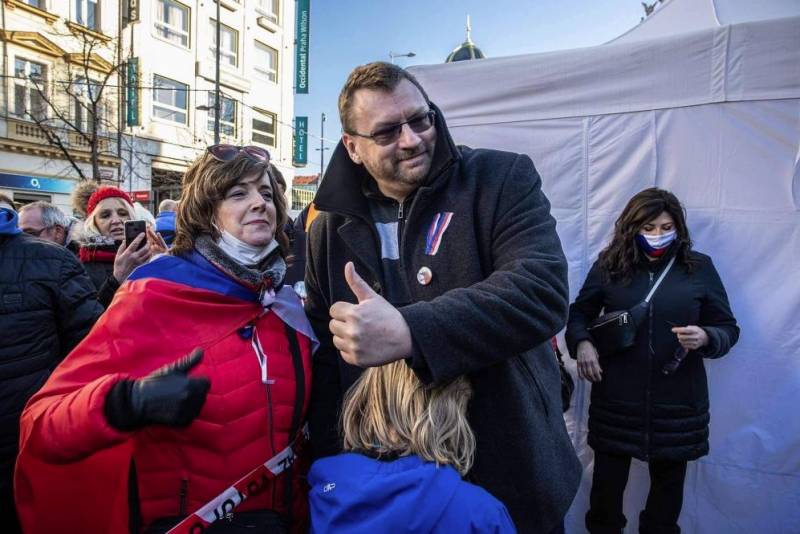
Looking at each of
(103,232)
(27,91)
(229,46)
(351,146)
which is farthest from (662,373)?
(229,46)

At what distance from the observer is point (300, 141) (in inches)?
1013

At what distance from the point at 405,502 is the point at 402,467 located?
0.32 ft

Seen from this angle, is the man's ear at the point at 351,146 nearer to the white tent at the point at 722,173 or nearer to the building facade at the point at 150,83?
the white tent at the point at 722,173

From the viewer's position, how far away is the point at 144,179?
63.7ft

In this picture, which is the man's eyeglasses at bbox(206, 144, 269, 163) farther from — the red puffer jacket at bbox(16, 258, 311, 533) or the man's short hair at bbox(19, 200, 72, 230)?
the man's short hair at bbox(19, 200, 72, 230)

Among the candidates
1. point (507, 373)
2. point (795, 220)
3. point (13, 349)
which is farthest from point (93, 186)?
point (795, 220)

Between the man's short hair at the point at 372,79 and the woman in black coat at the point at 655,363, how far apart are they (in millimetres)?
1783

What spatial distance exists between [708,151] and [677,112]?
281mm

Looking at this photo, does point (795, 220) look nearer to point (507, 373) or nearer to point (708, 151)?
point (708, 151)

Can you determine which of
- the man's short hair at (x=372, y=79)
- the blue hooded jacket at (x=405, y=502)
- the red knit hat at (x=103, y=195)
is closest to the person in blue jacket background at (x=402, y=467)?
the blue hooded jacket at (x=405, y=502)

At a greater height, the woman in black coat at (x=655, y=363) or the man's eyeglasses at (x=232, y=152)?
the man's eyeglasses at (x=232, y=152)

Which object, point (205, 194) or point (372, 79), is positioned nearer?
point (372, 79)

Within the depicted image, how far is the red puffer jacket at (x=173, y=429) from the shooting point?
1.45 m

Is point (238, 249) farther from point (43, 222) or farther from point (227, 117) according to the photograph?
point (227, 117)
